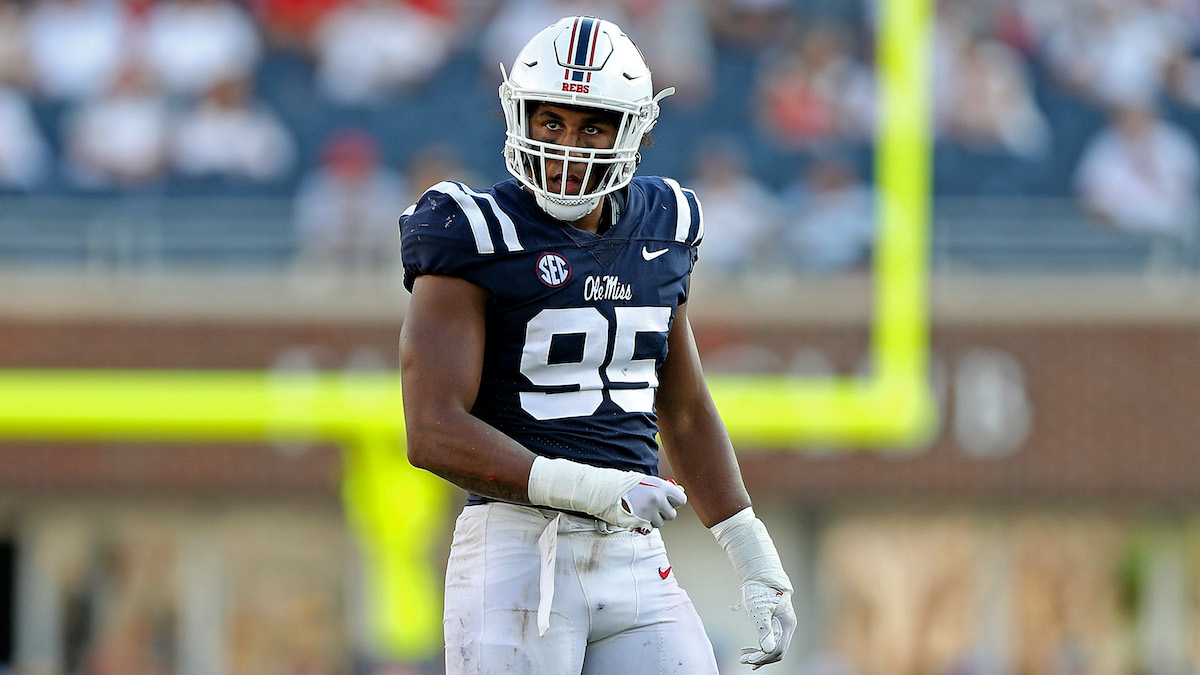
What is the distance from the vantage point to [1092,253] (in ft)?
29.1

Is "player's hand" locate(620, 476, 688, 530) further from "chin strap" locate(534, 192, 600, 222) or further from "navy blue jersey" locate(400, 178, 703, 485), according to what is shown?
"chin strap" locate(534, 192, 600, 222)

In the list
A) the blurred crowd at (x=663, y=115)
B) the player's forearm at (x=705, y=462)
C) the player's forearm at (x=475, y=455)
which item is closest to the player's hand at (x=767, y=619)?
the player's forearm at (x=705, y=462)

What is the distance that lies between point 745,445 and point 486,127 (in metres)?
2.08

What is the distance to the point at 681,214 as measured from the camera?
3.04 meters

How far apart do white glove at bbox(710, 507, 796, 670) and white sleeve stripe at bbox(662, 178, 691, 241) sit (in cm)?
47

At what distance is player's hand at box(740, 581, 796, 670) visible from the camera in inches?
115

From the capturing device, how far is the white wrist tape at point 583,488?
2.66 metres

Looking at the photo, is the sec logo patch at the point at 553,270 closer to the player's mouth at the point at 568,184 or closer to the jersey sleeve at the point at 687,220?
the player's mouth at the point at 568,184

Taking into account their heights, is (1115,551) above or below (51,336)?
below

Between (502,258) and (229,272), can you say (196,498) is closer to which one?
(229,272)

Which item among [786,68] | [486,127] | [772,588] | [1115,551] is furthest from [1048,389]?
[772,588]

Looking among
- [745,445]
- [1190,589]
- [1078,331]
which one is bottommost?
[1190,589]

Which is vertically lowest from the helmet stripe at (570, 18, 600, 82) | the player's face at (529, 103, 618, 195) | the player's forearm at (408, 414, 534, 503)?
the player's forearm at (408, 414, 534, 503)

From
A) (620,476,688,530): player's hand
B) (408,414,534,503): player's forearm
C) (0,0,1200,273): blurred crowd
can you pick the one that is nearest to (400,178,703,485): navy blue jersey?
(408,414,534,503): player's forearm
